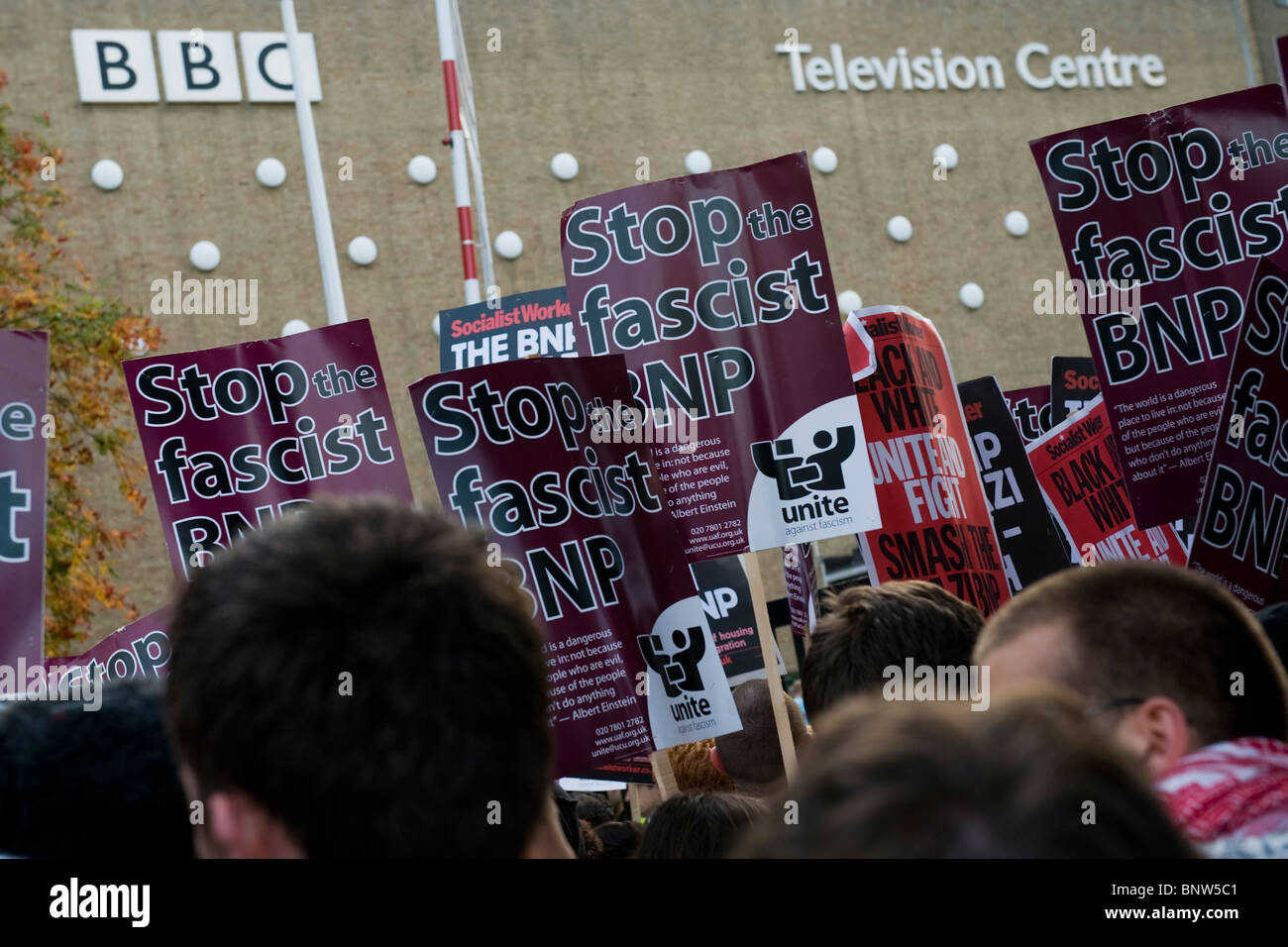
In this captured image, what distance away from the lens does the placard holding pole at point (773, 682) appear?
15.0 ft

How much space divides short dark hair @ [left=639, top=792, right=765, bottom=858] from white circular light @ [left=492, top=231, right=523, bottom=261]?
1714 cm

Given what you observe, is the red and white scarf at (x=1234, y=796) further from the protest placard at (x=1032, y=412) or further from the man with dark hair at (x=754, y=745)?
the protest placard at (x=1032, y=412)

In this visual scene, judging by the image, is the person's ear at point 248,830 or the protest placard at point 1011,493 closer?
the person's ear at point 248,830

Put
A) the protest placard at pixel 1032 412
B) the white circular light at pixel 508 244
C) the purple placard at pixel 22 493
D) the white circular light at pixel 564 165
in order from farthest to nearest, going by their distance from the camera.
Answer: the white circular light at pixel 564 165, the white circular light at pixel 508 244, the protest placard at pixel 1032 412, the purple placard at pixel 22 493

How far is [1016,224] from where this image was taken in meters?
23.3

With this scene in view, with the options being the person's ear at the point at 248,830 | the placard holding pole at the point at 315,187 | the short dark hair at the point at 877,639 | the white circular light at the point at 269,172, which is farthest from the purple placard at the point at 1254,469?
the white circular light at the point at 269,172

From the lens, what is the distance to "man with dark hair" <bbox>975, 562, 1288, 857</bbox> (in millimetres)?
1677

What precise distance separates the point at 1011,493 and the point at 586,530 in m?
2.45

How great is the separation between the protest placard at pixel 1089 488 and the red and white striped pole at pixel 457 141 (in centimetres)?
589

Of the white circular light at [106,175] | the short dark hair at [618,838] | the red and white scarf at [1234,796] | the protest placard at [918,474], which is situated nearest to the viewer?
the red and white scarf at [1234,796]

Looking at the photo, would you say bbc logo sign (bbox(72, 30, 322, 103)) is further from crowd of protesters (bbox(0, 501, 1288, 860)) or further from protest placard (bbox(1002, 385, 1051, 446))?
crowd of protesters (bbox(0, 501, 1288, 860))

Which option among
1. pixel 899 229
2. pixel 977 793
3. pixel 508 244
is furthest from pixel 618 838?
pixel 899 229

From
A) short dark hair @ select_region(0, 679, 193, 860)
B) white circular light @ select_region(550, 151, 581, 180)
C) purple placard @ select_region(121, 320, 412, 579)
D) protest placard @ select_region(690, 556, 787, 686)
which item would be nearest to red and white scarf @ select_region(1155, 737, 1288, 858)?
short dark hair @ select_region(0, 679, 193, 860)
